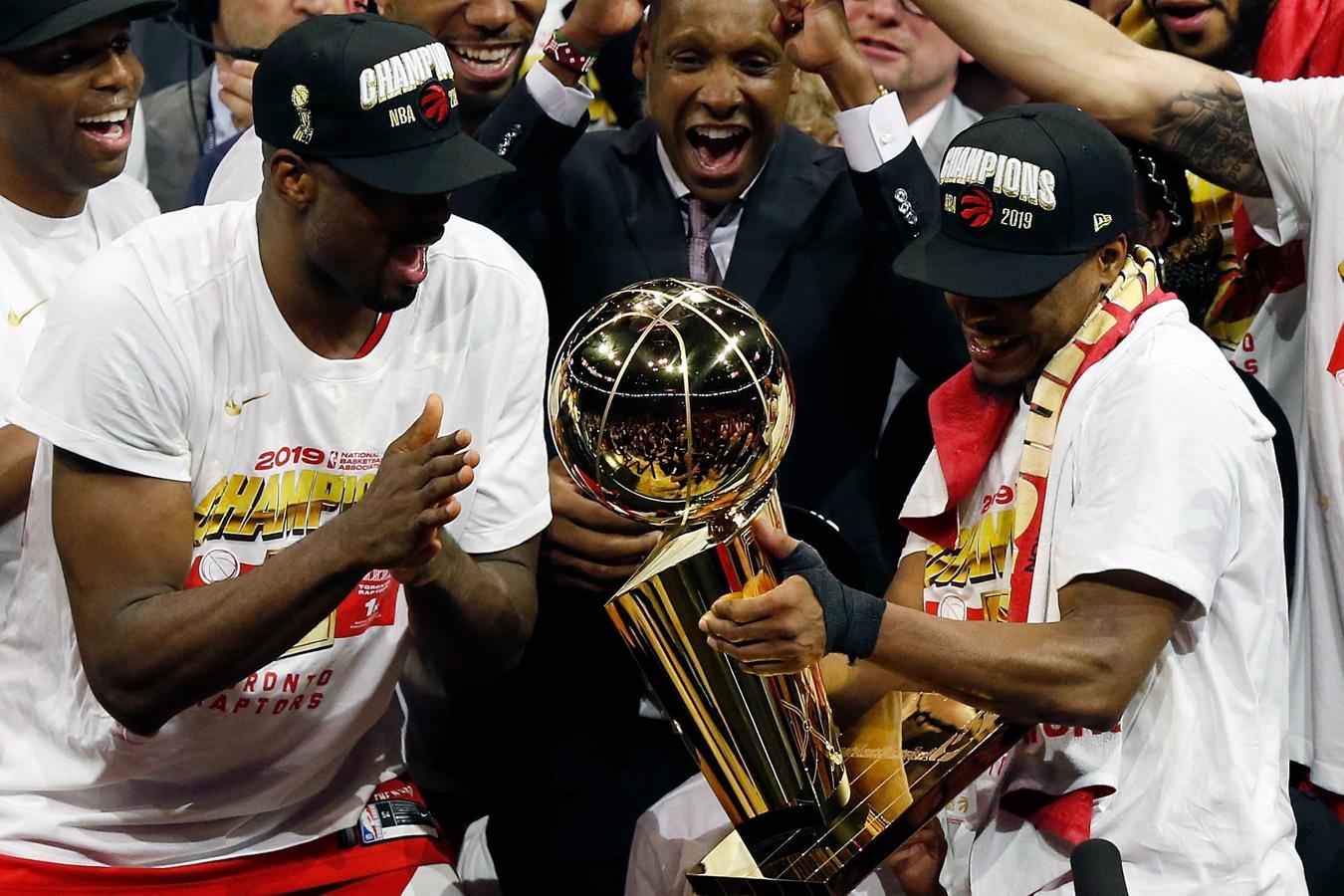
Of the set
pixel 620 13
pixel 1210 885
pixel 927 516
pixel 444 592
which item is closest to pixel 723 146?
pixel 620 13

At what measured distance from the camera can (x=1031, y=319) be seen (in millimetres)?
2566

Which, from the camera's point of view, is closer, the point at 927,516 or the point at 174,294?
the point at 174,294

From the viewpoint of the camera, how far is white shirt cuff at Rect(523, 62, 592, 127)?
3.40 meters

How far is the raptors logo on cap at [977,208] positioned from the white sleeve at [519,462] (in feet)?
2.62

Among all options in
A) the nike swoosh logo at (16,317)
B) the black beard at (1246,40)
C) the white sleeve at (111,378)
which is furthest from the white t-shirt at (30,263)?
the black beard at (1246,40)

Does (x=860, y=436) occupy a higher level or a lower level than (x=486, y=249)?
lower

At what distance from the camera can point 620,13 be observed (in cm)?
339

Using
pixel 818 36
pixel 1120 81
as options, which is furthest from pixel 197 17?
pixel 1120 81

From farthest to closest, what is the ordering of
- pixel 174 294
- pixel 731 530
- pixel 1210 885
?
pixel 174 294
pixel 1210 885
pixel 731 530

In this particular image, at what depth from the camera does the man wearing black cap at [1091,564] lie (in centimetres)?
232

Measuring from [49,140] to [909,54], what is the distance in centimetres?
216

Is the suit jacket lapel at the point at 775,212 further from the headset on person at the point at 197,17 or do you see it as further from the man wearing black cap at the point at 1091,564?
the headset on person at the point at 197,17

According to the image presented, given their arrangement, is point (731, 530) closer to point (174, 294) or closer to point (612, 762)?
point (174, 294)

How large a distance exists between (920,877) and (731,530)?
92cm
